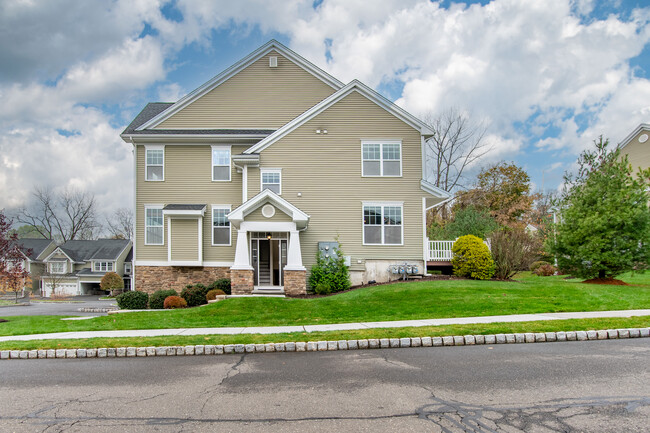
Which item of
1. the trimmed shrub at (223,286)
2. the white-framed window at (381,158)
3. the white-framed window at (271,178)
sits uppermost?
the white-framed window at (381,158)

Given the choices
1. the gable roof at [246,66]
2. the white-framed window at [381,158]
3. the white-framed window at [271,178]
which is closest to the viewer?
the white-framed window at [271,178]

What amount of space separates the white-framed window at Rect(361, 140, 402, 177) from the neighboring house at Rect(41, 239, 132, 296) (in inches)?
1635

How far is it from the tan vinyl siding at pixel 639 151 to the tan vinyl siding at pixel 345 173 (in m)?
20.4

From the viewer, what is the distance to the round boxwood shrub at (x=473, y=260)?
61.6 ft

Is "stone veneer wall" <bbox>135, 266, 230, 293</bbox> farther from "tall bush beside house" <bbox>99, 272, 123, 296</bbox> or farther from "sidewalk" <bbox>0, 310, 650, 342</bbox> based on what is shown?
"tall bush beside house" <bbox>99, 272, 123, 296</bbox>

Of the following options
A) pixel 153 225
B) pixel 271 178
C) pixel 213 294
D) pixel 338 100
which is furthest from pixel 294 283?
pixel 338 100

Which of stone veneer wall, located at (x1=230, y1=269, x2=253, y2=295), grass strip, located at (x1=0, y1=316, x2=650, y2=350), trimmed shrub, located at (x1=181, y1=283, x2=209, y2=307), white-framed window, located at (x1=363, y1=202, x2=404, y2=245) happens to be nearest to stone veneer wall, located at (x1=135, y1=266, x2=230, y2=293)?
trimmed shrub, located at (x1=181, y1=283, x2=209, y2=307)

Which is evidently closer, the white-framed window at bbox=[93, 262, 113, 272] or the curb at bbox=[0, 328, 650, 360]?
the curb at bbox=[0, 328, 650, 360]

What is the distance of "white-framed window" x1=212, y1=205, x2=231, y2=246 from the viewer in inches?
843

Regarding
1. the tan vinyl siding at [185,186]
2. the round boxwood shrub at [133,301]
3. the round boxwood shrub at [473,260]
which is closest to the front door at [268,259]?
the tan vinyl siding at [185,186]

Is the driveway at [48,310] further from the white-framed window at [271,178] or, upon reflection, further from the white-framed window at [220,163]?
the white-framed window at [271,178]

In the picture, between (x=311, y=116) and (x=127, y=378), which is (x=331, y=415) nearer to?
(x=127, y=378)

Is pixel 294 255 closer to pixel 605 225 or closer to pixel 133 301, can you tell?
pixel 133 301

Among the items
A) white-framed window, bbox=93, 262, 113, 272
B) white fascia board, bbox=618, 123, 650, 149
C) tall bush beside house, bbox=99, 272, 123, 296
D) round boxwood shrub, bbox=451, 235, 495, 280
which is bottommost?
tall bush beside house, bbox=99, 272, 123, 296
